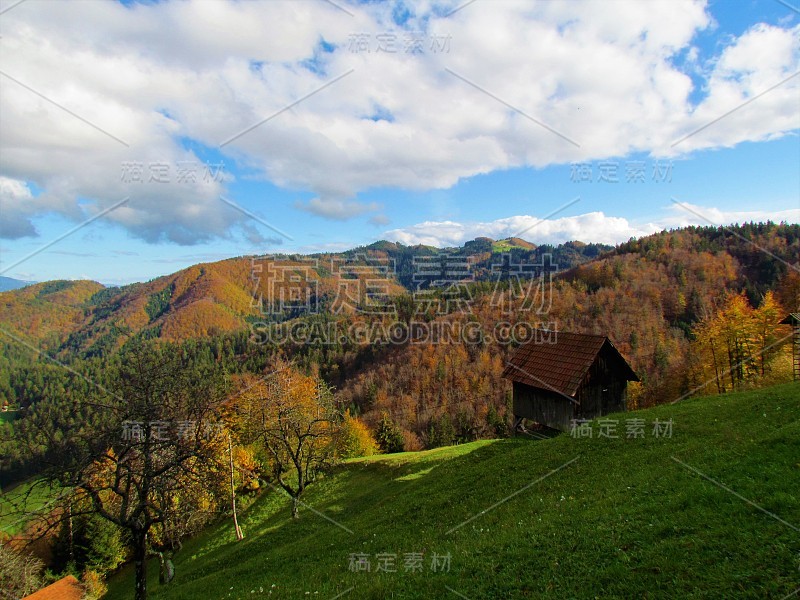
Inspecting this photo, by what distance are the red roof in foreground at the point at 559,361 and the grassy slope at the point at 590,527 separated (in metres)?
6.63

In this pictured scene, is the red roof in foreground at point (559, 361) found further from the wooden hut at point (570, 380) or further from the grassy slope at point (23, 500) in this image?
the grassy slope at point (23, 500)

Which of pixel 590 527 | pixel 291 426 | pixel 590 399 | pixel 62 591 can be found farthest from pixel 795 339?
pixel 62 591

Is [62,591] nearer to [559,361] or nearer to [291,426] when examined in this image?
[291,426]

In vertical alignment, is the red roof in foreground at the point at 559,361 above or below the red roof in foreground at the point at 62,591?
above

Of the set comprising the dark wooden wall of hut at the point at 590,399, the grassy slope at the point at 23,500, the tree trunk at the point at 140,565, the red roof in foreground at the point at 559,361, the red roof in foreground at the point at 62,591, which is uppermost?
the red roof in foreground at the point at 559,361

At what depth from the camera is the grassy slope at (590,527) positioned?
7738mm

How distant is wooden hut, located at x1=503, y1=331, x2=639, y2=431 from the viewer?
94.6ft

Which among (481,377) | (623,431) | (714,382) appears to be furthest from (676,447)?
(481,377)

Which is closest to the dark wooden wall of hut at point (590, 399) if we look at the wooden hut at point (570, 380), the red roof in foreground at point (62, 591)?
the wooden hut at point (570, 380)

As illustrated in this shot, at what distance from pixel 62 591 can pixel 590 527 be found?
4672 cm

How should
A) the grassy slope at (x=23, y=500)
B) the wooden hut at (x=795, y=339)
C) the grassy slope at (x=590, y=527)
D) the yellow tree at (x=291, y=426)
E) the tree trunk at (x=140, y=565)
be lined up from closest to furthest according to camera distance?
Answer: 1. the grassy slope at (x=590, y=527)
2. the grassy slope at (x=23, y=500)
3. the tree trunk at (x=140, y=565)
4. the yellow tree at (x=291, y=426)
5. the wooden hut at (x=795, y=339)

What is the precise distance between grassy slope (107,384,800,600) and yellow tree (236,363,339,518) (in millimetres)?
6518

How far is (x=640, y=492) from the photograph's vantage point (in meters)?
12.1

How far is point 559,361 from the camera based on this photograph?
31203 mm
